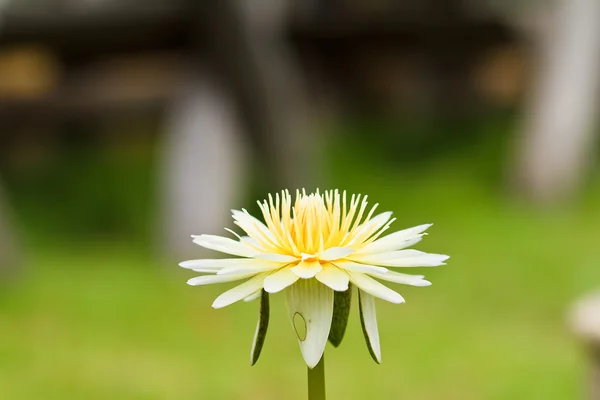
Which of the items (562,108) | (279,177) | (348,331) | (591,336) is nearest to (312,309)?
(591,336)

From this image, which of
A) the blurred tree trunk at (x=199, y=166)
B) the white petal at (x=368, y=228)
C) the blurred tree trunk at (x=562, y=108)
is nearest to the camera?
the white petal at (x=368, y=228)

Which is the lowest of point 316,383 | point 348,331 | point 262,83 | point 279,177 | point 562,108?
point 316,383

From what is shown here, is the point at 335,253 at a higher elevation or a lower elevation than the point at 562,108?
lower

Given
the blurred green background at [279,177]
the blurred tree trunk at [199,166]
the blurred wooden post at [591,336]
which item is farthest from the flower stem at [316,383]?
the blurred tree trunk at [199,166]

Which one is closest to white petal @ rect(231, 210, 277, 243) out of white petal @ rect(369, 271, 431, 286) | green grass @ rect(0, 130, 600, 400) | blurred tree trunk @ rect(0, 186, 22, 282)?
white petal @ rect(369, 271, 431, 286)

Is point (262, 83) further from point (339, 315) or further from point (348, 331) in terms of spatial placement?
point (339, 315)

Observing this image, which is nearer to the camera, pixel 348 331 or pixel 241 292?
pixel 241 292

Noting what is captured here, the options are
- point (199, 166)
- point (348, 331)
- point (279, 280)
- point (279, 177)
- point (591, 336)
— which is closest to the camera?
point (279, 280)

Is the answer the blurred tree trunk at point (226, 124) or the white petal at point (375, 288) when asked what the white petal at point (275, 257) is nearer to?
the white petal at point (375, 288)
